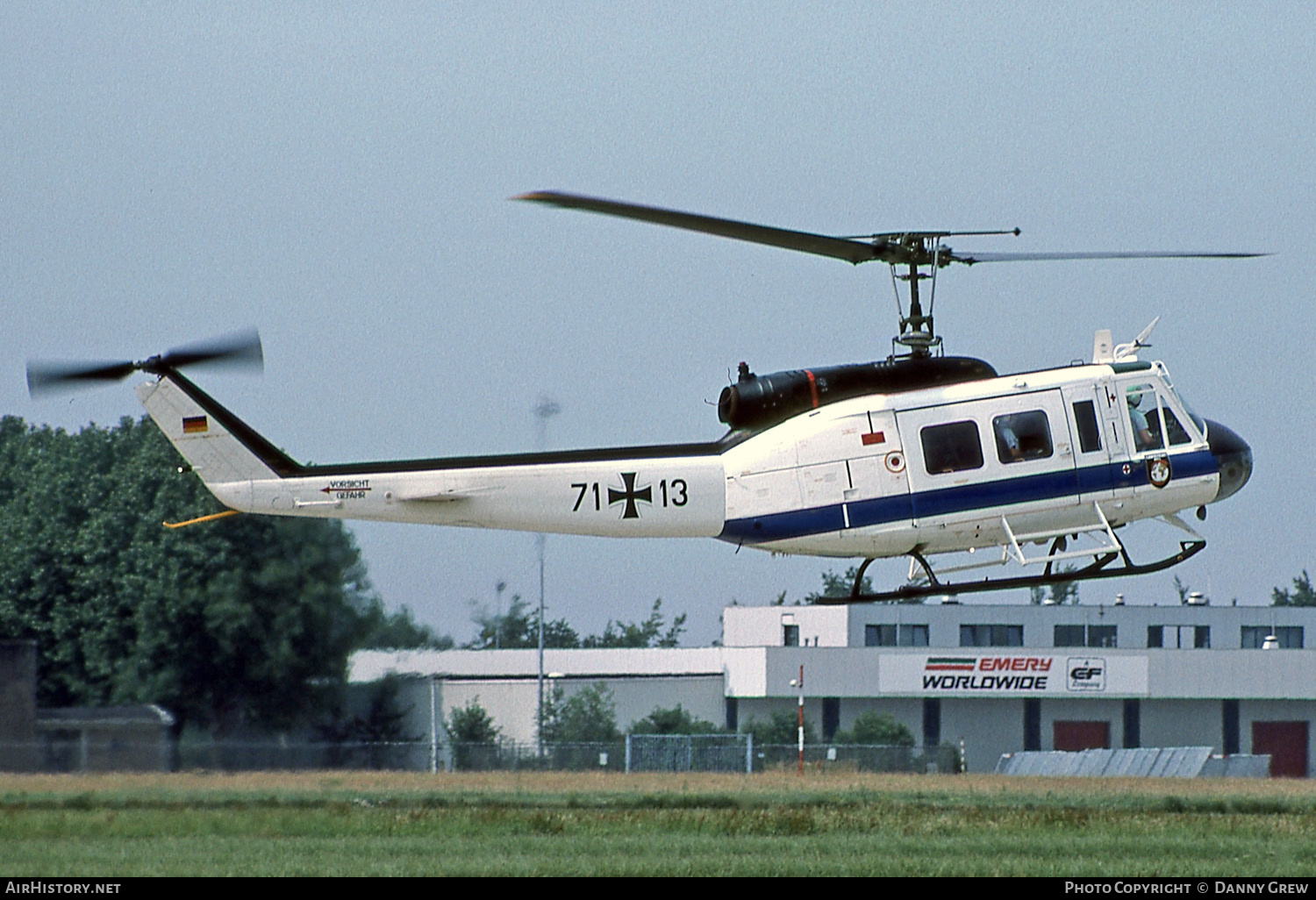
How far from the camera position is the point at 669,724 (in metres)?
49.8

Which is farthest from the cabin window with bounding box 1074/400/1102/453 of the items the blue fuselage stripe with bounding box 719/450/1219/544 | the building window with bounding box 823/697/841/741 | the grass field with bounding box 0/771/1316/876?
the building window with bounding box 823/697/841/741

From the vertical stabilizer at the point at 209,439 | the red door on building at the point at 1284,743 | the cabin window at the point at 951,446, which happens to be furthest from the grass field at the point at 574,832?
the red door on building at the point at 1284,743

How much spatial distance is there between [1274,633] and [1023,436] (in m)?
51.9

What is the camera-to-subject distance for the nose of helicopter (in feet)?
60.5

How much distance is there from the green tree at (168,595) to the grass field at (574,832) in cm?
306

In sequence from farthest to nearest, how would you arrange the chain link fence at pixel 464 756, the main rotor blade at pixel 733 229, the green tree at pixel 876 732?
the green tree at pixel 876 732 < the chain link fence at pixel 464 756 < the main rotor blade at pixel 733 229

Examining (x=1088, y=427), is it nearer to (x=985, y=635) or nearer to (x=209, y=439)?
(x=209, y=439)

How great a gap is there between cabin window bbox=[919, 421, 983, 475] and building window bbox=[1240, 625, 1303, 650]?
166ft

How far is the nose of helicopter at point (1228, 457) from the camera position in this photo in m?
18.4

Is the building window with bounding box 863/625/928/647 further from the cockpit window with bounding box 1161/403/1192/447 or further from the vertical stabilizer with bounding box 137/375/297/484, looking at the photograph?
the vertical stabilizer with bounding box 137/375/297/484

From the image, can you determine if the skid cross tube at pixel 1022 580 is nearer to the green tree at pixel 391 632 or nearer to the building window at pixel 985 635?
the green tree at pixel 391 632

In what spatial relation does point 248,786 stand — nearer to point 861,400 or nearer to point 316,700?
point 316,700
